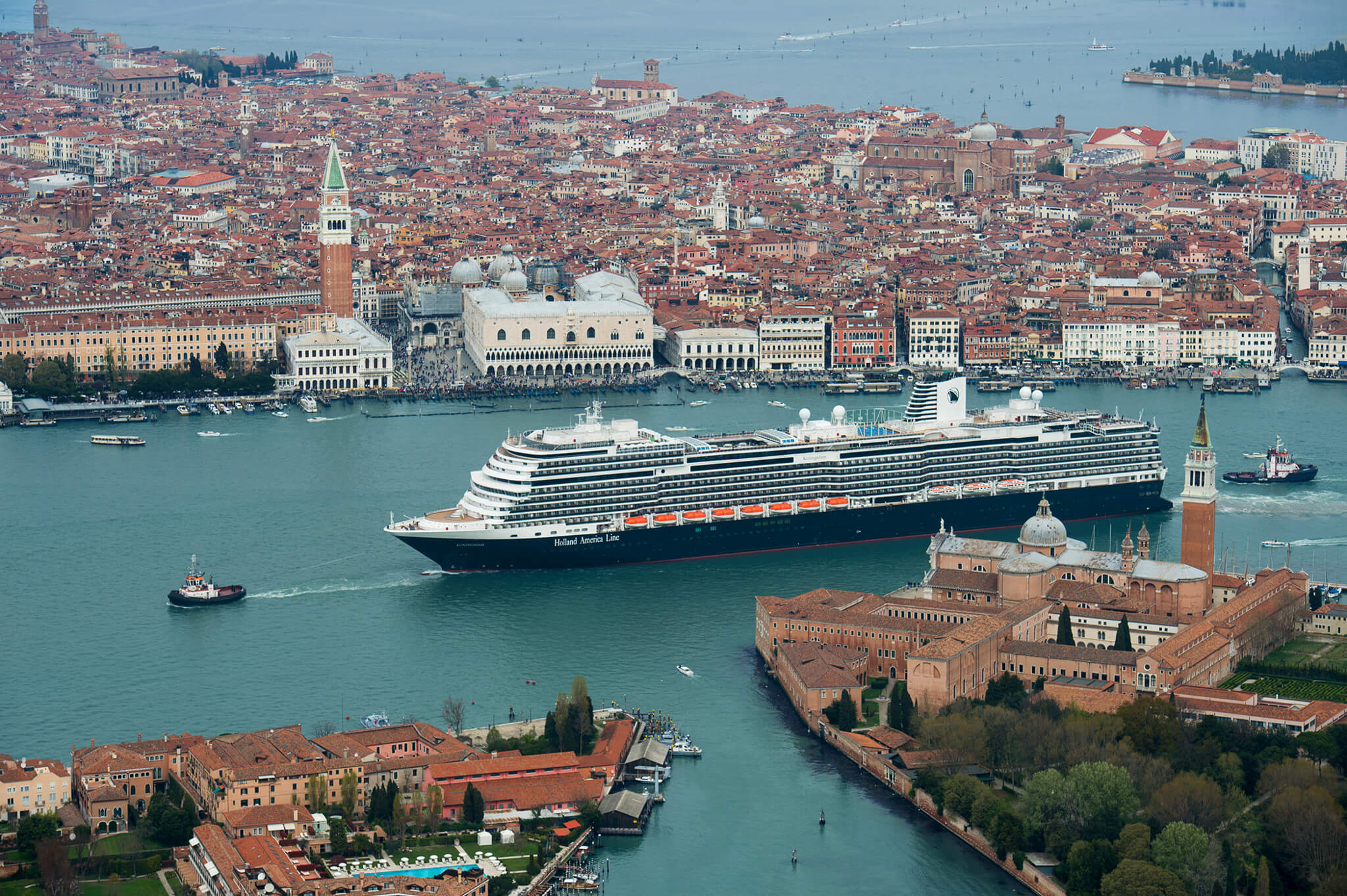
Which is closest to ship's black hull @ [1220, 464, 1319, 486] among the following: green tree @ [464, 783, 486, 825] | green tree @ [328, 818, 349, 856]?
green tree @ [464, 783, 486, 825]

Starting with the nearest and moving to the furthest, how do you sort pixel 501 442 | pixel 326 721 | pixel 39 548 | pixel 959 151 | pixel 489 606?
pixel 326 721
pixel 489 606
pixel 39 548
pixel 501 442
pixel 959 151

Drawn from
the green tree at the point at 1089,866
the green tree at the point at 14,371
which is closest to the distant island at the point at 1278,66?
the green tree at the point at 14,371

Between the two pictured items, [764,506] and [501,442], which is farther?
[501,442]

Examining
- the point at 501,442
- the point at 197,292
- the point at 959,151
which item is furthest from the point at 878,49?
the point at 501,442

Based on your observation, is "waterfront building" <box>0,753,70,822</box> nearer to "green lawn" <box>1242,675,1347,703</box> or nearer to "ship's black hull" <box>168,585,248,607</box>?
"ship's black hull" <box>168,585,248,607</box>

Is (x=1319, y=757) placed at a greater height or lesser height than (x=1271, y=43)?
lesser

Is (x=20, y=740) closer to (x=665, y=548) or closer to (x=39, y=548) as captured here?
(x=39, y=548)

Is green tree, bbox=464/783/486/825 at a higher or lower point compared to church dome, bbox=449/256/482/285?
lower

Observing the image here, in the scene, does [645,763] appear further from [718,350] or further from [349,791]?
[718,350]
